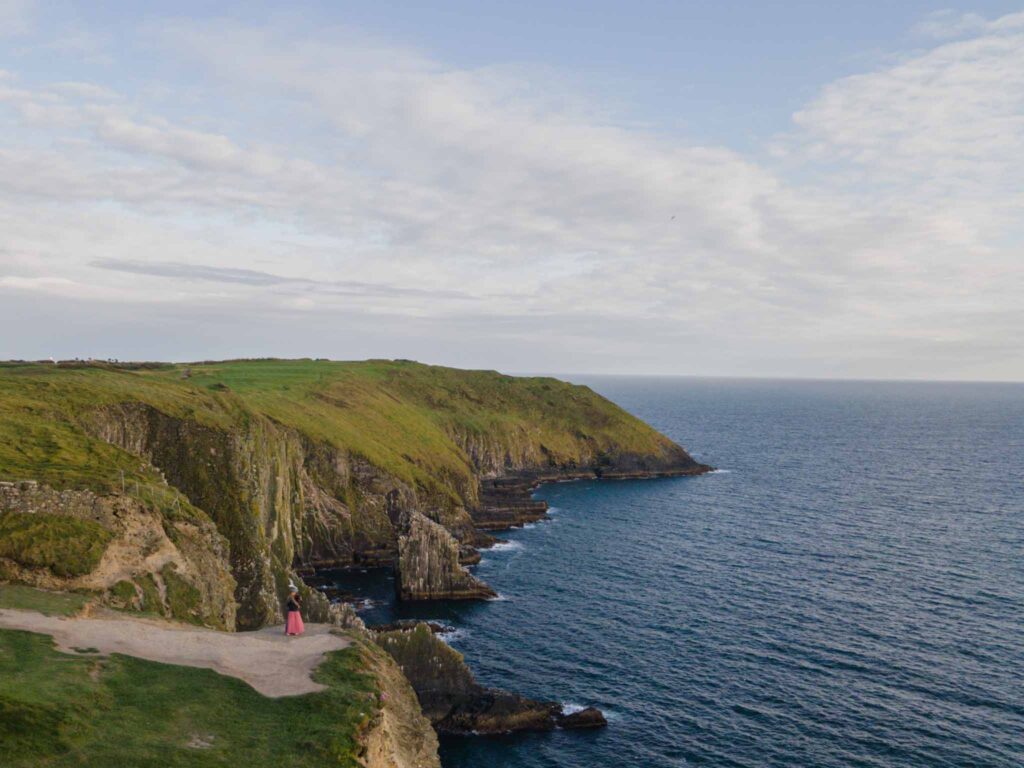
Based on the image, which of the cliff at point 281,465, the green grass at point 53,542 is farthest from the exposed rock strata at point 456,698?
the green grass at point 53,542

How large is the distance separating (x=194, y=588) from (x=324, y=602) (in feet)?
74.8

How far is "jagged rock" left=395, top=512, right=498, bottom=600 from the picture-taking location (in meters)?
80.6

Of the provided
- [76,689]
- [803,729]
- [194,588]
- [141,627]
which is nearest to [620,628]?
[803,729]

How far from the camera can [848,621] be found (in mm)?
71375

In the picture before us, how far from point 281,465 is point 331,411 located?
128 ft

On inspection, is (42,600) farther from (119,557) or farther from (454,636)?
(454,636)

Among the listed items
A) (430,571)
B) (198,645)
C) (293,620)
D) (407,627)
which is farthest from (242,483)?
(198,645)

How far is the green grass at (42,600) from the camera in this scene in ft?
99.0

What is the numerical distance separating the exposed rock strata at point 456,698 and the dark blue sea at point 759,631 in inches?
51.5

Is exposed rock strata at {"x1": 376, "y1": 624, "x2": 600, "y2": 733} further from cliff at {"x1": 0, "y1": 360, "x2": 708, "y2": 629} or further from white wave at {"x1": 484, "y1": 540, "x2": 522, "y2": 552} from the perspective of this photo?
white wave at {"x1": 484, "y1": 540, "x2": 522, "y2": 552}

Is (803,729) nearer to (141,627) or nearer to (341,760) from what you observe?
(341,760)

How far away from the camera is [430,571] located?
267 ft

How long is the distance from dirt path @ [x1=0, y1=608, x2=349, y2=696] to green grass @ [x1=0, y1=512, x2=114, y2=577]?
4.22m

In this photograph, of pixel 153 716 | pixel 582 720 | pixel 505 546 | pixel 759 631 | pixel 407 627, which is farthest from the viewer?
pixel 505 546
